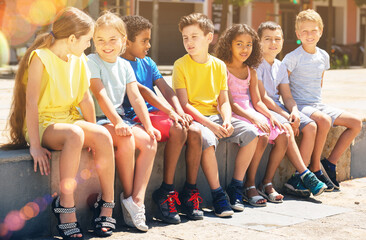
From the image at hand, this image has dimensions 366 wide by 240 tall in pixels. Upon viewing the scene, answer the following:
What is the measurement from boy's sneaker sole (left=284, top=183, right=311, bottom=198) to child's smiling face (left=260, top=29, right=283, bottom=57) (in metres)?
1.13

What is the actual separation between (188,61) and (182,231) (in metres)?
1.39

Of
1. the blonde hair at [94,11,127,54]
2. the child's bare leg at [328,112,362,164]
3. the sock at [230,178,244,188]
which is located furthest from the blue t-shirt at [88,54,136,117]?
the child's bare leg at [328,112,362,164]

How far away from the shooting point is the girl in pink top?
511 centimetres

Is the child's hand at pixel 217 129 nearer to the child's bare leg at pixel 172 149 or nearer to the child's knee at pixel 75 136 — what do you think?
the child's bare leg at pixel 172 149

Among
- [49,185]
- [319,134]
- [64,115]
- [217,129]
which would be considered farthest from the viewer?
[319,134]

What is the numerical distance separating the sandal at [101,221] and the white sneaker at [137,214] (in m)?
0.13

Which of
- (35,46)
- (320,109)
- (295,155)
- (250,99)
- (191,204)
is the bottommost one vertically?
(191,204)

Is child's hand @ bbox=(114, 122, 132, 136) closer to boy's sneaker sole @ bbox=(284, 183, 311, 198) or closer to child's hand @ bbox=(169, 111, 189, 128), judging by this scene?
child's hand @ bbox=(169, 111, 189, 128)

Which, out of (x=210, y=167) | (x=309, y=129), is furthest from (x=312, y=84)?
(x=210, y=167)

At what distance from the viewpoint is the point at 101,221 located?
404 centimetres

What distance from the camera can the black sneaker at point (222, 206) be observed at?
15.0 ft

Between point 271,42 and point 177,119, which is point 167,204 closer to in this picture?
point 177,119

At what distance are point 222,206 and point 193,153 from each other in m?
0.43

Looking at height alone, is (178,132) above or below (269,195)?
above
